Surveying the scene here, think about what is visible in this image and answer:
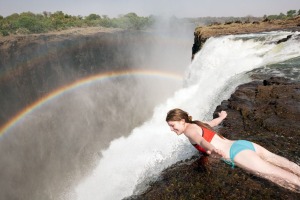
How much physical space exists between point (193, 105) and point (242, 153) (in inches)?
407

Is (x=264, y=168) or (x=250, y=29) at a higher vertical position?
(x=264, y=168)

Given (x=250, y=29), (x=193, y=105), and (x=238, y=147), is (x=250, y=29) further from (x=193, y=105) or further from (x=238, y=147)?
(x=238, y=147)

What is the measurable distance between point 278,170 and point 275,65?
9.55m

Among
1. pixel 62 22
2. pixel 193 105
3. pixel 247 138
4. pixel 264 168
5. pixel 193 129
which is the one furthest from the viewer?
pixel 62 22

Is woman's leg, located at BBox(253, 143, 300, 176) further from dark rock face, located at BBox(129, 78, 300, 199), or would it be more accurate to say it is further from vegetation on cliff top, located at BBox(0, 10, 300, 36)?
vegetation on cliff top, located at BBox(0, 10, 300, 36)

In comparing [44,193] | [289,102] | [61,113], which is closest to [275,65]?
[289,102]

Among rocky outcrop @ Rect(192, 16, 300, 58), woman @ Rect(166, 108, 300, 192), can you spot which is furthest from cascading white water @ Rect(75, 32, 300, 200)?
rocky outcrop @ Rect(192, 16, 300, 58)

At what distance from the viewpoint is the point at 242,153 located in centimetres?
447

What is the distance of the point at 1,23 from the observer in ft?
326

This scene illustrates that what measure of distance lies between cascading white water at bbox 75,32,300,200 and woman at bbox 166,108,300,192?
227 centimetres

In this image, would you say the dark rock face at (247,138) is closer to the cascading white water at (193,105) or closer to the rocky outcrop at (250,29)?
the cascading white water at (193,105)

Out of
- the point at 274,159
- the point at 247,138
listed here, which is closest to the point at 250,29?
the point at 247,138

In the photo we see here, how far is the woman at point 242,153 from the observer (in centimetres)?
442

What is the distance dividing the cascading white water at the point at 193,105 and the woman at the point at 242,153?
2.27 m
